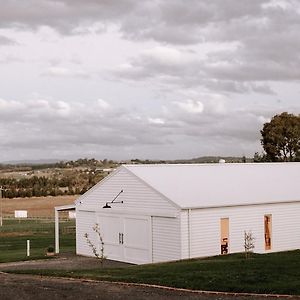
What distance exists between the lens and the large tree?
74938 mm

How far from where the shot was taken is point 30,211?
86812 millimetres

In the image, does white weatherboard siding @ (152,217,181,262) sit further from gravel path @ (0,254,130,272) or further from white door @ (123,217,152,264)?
gravel path @ (0,254,130,272)

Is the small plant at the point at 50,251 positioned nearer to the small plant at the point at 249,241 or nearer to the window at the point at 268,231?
the small plant at the point at 249,241

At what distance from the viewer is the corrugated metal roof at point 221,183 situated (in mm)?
29188

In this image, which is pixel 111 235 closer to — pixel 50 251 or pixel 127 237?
pixel 127 237

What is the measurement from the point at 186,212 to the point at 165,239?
1607mm

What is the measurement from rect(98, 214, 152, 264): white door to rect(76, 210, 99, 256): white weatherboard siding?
2.75 ft

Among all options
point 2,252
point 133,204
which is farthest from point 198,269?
point 2,252

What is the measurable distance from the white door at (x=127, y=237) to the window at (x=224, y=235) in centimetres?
308

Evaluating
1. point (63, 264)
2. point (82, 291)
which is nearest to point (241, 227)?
point (63, 264)

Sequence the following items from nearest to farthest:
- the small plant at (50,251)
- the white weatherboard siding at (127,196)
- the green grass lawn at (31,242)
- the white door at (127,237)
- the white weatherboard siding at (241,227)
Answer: the white weatherboard siding at (241,227), the white weatherboard siding at (127,196), the white door at (127,237), the small plant at (50,251), the green grass lawn at (31,242)

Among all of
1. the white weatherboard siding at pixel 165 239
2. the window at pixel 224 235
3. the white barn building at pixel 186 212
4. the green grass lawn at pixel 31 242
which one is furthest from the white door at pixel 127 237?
the green grass lawn at pixel 31 242

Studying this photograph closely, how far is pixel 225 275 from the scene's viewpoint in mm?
19500

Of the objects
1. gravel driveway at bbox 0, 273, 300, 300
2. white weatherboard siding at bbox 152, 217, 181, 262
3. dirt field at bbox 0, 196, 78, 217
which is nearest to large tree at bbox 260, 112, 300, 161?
dirt field at bbox 0, 196, 78, 217
